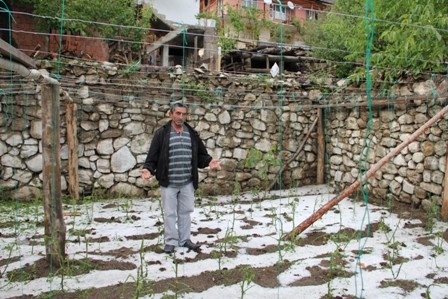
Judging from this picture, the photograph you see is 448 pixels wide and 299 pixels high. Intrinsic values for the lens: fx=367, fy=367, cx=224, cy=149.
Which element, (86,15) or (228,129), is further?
(86,15)

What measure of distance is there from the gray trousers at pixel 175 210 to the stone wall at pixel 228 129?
6.34 feet

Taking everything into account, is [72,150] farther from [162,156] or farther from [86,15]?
[86,15]

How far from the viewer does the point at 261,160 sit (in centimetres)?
657

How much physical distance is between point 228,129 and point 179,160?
125 inches

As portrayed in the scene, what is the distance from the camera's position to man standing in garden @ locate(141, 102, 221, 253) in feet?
11.1

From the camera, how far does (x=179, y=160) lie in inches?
134

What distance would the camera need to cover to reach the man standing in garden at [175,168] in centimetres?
338

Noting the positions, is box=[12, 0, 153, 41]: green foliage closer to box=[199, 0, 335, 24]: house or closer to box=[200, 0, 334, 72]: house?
box=[200, 0, 334, 72]: house

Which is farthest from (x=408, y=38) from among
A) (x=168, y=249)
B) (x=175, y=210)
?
(x=168, y=249)

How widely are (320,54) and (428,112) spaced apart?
16.8ft

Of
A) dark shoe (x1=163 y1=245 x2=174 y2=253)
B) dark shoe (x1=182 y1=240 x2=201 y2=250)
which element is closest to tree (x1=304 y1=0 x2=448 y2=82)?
dark shoe (x1=182 y1=240 x2=201 y2=250)

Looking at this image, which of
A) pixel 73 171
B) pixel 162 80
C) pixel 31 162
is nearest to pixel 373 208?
pixel 162 80

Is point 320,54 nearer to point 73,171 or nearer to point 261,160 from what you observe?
point 261,160

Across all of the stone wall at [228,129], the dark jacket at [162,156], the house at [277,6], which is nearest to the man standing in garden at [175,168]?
the dark jacket at [162,156]
